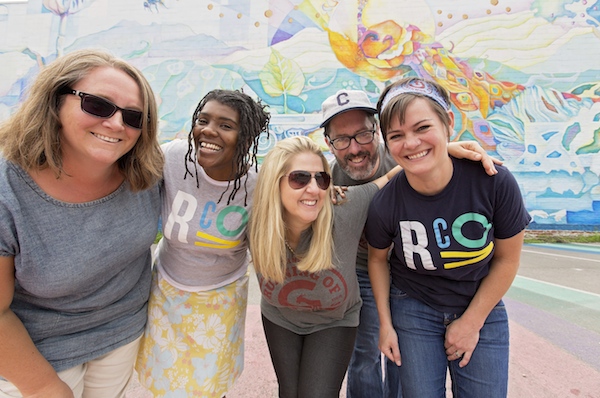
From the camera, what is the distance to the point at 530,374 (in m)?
2.73

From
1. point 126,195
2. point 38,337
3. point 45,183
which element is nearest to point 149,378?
point 38,337

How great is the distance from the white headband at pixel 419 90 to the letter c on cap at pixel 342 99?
0.61m

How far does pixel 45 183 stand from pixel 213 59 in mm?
12646

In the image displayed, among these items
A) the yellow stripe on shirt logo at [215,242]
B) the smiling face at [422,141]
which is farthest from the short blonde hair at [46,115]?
the smiling face at [422,141]

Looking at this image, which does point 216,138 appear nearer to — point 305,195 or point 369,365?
point 305,195

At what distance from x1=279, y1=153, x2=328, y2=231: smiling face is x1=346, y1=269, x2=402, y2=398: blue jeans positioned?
83 cm

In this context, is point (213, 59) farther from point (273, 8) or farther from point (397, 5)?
point (397, 5)

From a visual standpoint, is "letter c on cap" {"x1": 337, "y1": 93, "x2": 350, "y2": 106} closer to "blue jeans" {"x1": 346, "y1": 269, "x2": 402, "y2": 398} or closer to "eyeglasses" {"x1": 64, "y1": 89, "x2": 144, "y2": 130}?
"blue jeans" {"x1": 346, "y1": 269, "x2": 402, "y2": 398}

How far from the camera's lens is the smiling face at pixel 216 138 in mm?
1916

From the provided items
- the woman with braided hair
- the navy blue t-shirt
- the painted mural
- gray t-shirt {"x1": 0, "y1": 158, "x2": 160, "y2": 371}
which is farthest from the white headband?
the painted mural

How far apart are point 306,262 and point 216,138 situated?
90 centimetres

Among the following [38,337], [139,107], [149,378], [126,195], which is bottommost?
[149,378]

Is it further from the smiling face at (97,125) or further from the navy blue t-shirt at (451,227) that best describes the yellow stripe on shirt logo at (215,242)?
the navy blue t-shirt at (451,227)

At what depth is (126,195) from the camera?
1.68m
